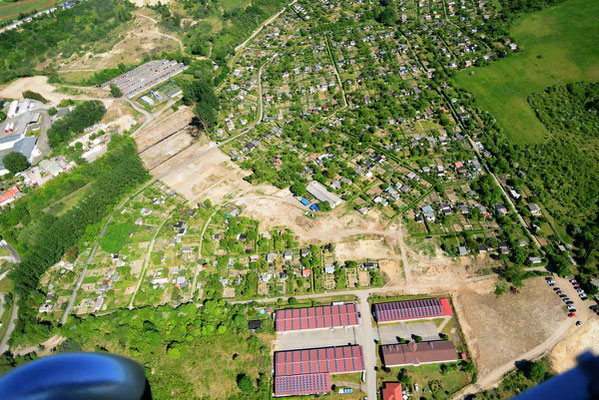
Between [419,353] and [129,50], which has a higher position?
[129,50]

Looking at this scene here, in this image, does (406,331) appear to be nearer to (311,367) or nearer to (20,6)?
(311,367)

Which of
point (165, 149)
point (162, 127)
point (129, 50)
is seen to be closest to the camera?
point (165, 149)

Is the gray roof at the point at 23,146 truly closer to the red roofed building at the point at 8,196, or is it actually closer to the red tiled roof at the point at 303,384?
the red roofed building at the point at 8,196

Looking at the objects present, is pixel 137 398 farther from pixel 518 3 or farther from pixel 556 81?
pixel 518 3

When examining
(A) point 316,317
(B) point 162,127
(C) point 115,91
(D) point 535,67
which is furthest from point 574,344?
(C) point 115,91

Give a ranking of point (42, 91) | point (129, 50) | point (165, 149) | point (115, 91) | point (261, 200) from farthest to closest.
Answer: point (129, 50), point (42, 91), point (115, 91), point (165, 149), point (261, 200)

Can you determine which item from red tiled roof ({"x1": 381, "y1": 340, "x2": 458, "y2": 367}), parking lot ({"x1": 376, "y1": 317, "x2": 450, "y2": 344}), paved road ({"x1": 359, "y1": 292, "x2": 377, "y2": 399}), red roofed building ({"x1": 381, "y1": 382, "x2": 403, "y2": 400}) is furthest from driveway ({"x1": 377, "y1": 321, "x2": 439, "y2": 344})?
red roofed building ({"x1": 381, "y1": 382, "x2": 403, "y2": 400})

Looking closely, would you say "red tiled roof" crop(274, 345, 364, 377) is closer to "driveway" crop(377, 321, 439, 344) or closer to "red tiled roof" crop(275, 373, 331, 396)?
"red tiled roof" crop(275, 373, 331, 396)

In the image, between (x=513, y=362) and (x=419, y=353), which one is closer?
(x=513, y=362)
